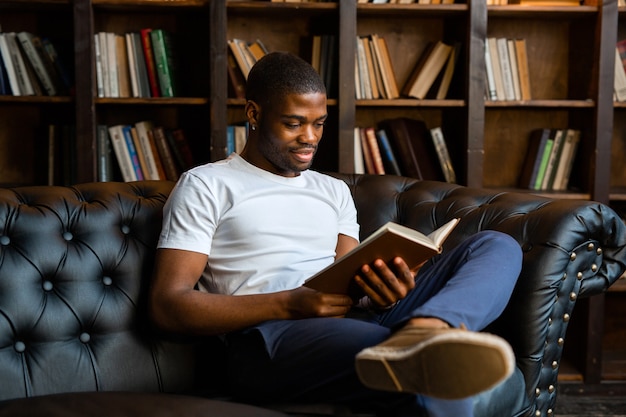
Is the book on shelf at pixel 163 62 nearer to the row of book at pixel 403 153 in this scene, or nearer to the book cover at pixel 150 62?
the book cover at pixel 150 62

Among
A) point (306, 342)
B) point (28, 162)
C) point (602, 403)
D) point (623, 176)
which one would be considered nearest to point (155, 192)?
point (306, 342)

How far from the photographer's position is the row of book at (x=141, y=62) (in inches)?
118

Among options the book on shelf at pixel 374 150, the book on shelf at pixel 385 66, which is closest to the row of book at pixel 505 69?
the book on shelf at pixel 385 66

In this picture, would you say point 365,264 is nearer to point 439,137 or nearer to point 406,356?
point 406,356

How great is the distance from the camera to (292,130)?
1988mm

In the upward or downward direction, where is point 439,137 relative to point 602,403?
upward

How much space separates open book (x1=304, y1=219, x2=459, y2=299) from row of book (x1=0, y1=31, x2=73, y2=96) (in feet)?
5.94

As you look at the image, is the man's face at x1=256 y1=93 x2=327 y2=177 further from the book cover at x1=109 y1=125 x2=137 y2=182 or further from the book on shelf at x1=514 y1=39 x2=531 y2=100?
the book on shelf at x1=514 y1=39 x2=531 y2=100

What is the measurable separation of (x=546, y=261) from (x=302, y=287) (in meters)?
0.57

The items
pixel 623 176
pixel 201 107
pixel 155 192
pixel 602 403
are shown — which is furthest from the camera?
pixel 623 176

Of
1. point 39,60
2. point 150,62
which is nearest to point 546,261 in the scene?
point 150,62

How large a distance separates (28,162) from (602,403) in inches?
95.5

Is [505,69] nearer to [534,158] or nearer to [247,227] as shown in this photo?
[534,158]

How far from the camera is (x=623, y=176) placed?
11.2ft
